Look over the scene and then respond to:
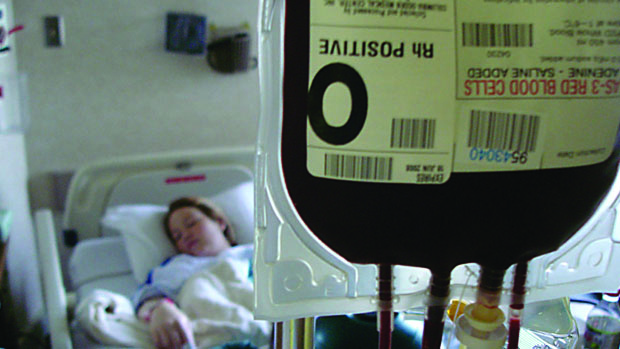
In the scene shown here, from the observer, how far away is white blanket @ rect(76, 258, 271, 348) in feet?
4.99

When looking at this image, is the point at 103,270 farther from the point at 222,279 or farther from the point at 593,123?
the point at 593,123

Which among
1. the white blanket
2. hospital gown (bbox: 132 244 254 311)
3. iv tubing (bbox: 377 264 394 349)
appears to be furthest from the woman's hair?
iv tubing (bbox: 377 264 394 349)

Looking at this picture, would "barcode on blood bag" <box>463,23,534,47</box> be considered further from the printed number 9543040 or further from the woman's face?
the woman's face

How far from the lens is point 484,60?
32 centimetres

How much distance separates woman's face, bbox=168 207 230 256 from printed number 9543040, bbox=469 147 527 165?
1.71 m

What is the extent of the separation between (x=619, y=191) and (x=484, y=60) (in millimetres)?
175

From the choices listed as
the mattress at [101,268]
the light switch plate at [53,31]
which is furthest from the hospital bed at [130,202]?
the light switch plate at [53,31]

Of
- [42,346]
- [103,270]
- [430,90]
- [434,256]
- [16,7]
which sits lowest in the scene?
[42,346]

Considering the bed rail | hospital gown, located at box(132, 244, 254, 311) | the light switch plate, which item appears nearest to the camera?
the bed rail

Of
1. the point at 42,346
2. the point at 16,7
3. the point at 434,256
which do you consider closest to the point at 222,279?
the point at 42,346

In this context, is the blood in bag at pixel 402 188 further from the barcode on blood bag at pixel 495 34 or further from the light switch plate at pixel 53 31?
the light switch plate at pixel 53 31

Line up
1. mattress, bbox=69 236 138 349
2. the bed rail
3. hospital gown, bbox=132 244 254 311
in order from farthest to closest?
mattress, bbox=69 236 138 349 < hospital gown, bbox=132 244 254 311 < the bed rail

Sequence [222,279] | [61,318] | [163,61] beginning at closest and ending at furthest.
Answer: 1. [61,318]
2. [222,279]
3. [163,61]

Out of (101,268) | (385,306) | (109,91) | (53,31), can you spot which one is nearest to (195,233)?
(101,268)
